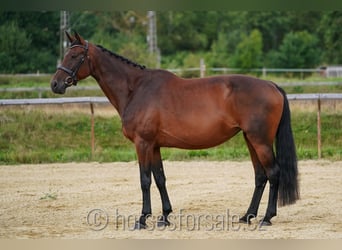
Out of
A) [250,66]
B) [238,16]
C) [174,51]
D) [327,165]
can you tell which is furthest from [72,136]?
[238,16]

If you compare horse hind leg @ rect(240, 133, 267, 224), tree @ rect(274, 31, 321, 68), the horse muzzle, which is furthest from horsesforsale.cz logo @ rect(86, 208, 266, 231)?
tree @ rect(274, 31, 321, 68)

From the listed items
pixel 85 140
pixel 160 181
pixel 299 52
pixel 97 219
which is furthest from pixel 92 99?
pixel 299 52

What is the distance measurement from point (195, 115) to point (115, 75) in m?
1.03

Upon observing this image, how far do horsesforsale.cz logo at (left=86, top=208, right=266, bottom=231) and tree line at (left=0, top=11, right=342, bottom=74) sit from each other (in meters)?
10.2

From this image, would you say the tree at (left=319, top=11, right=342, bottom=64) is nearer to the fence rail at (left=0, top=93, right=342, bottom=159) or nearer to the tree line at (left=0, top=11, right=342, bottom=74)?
the tree line at (left=0, top=11, right=342, bottom=74)

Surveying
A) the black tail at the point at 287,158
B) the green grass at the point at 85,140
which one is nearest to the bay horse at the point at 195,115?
the black tail at the point at 287,158

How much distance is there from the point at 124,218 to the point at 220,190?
2.25 m

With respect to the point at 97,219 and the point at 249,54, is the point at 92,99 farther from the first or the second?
the point at 249,54

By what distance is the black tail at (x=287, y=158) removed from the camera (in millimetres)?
6758

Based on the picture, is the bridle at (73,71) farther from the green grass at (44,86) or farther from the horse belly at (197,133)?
the green grass at (44,86)

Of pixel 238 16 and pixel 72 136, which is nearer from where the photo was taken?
pixel 72 136

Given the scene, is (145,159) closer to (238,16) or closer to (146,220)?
(146,220)

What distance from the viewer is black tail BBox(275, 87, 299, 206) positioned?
6758mm

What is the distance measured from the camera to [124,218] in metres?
7.23
